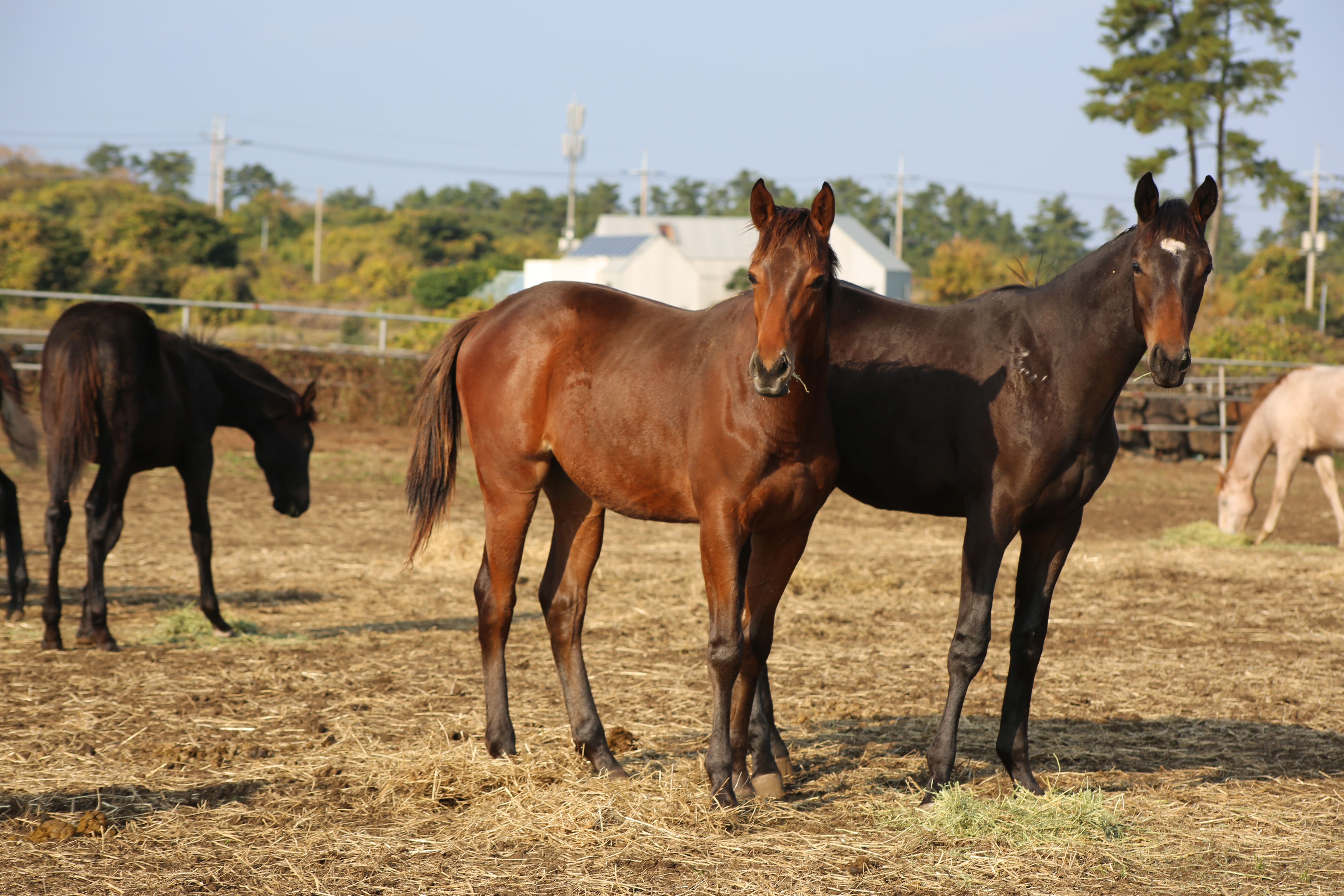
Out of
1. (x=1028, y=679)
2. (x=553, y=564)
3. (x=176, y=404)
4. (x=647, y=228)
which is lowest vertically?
(x=1028, y=679)

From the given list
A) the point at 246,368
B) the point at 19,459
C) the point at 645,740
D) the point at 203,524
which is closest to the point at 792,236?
the point at 645,740

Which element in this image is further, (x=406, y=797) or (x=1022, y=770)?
(x=1022, y=770)

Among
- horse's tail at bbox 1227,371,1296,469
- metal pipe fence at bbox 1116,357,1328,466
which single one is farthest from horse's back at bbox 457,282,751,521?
metal pipe fence at bbox 1116,357,1328,466

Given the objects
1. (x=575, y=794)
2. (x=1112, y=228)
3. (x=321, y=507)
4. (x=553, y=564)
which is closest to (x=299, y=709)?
(x=553, y=564)

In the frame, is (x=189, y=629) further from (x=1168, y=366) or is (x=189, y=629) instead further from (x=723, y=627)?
(x=1168, y=366)

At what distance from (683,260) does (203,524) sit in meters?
45.6

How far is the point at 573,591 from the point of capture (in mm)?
4488

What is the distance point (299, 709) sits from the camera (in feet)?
16.4

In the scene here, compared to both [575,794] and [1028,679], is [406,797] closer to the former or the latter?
[575,794]

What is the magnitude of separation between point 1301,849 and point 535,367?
3223 millimetres

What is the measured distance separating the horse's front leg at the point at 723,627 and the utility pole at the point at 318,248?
47.8 m

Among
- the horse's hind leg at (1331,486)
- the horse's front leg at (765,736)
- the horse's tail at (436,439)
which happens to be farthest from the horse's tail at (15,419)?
the horse's hind leg at (1331,486)

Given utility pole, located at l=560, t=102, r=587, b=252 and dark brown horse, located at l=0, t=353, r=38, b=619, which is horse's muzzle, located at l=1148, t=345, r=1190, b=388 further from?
utility pole, located at l=560, t=102, r=587, b=252

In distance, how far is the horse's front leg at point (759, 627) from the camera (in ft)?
12.8
